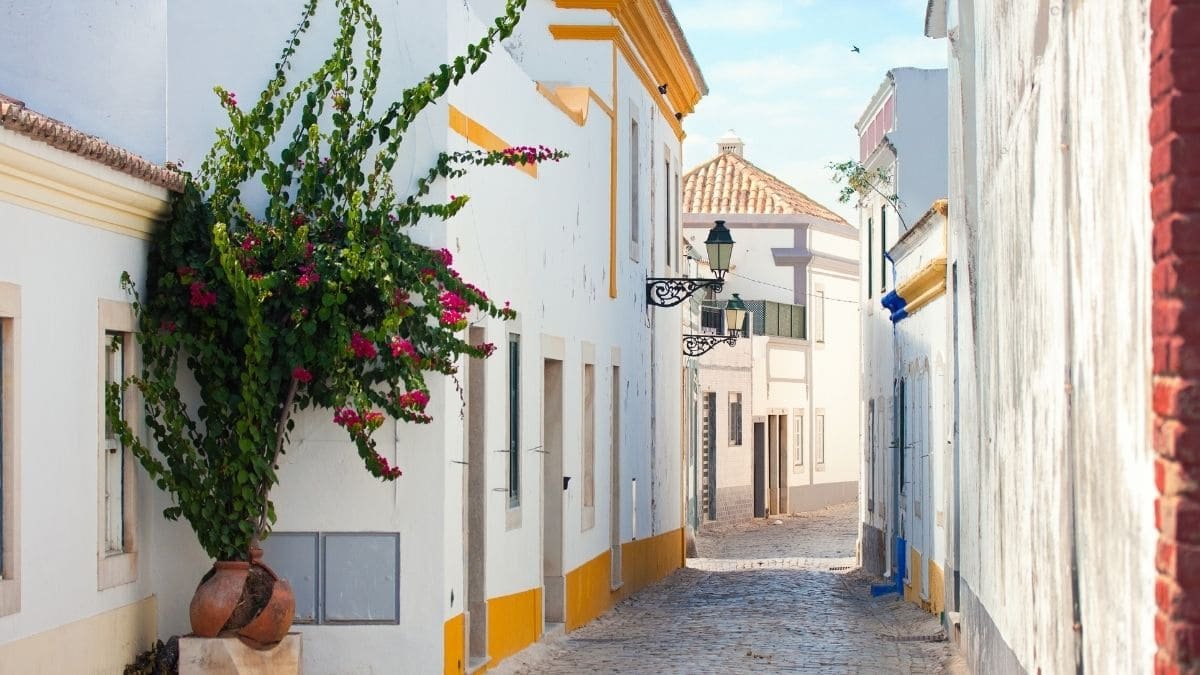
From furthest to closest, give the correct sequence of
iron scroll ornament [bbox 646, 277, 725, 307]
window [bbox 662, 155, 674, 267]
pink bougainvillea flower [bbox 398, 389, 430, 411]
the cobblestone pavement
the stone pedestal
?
window [bbox 662, 155, 674, 267]
iron scroll ornament [bbox 646, 277, 725, 307]
the cobblestone pavement
pink bougainvillea flower [bbox 398, 389, 430, 411]
the stone pedestal

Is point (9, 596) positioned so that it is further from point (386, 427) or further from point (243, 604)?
point (386, 427)

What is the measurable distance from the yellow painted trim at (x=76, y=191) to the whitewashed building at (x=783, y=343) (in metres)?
29.5

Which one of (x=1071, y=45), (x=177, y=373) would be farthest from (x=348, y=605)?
(x=1071, y=45)

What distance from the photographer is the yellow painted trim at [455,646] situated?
11.1m

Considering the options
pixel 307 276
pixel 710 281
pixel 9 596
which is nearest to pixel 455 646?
pixel 307 276

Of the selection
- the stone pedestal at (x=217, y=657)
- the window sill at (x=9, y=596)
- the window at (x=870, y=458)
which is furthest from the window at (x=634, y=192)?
the window sill at (x=9, y=596)

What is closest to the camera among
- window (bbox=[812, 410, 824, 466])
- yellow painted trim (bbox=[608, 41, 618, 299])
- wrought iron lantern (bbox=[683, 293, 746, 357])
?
→ yellow painted trim (bbox=[608, 41, 618, 299])

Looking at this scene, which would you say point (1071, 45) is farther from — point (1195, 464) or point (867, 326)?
point (867, 326)

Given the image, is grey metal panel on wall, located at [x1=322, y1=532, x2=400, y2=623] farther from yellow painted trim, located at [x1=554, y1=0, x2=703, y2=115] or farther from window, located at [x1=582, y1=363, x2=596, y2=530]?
yellow painted trim, located at [x1=554, y1=0, x2=703, y2=115]

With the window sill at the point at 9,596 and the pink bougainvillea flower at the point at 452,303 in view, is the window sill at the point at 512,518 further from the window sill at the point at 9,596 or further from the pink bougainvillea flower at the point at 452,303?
the window sill at the point at 9,596

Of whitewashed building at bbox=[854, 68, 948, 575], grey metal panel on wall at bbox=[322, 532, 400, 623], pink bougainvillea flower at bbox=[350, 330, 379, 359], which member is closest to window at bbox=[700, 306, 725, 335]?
whitewashed building at bbox=[854, 68, 948, 575]

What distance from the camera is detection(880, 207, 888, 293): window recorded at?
1001 inches

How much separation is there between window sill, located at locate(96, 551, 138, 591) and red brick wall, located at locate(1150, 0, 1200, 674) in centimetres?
665

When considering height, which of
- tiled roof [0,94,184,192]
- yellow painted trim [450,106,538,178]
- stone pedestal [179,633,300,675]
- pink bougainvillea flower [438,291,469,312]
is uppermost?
yellow painted trim [450,106,538,178]
